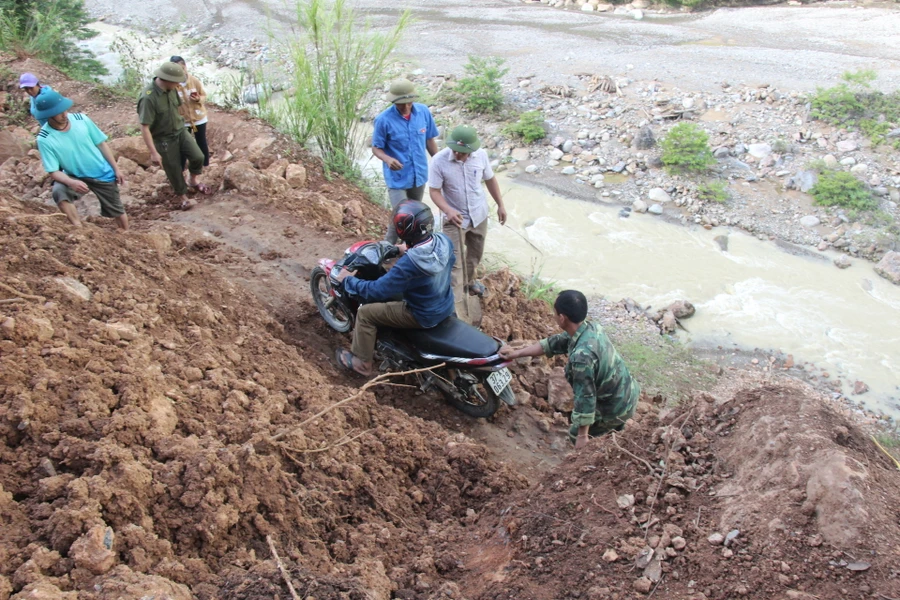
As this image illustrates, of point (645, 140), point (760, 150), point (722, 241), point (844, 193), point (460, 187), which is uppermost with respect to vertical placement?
point (460, 187)

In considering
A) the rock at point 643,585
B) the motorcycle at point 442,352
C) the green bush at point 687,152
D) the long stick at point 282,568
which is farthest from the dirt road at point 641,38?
the long stick at point 282,568

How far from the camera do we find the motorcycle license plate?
4379 millimetres

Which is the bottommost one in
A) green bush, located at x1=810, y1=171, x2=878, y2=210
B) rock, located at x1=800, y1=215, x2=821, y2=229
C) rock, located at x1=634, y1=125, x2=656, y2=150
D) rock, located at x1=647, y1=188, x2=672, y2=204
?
rock, located at x1=800, y1=215, x2=821, y2=229

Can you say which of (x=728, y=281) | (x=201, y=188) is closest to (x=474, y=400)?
(x=201, y=188)

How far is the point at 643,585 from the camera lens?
255cm

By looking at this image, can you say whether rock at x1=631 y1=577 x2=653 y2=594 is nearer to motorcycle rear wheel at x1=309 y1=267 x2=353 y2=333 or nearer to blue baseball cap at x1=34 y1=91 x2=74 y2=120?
motorcycle rear wheel at x1=309 y1=267 x2=353 y2=333

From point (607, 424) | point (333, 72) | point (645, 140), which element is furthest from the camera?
point (645, 140)

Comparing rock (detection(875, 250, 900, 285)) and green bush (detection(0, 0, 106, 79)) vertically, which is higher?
green bush (detection(0, 0, 106, 79))

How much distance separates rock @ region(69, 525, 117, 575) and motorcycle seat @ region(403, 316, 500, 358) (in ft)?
7.74

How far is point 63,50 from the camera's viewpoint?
1188 cm

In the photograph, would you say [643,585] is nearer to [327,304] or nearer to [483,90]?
[327,304]

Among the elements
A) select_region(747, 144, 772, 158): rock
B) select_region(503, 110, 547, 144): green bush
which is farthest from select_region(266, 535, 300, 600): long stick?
select_region(747, 144, 772, 158): rock

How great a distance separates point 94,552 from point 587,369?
2.54 meters

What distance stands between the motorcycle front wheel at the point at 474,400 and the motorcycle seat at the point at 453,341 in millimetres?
349
